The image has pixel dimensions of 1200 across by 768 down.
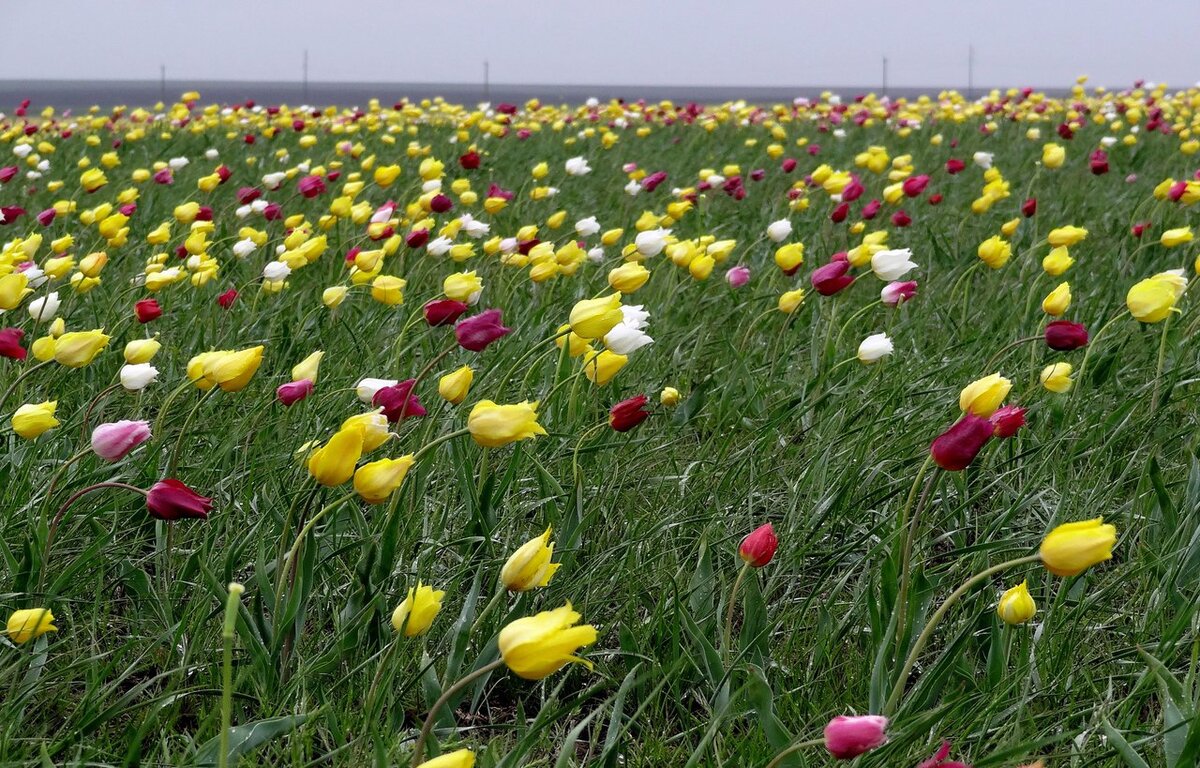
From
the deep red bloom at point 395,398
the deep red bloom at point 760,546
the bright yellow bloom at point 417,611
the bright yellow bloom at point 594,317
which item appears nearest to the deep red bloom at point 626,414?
the bright yellow bloom at point 594,317

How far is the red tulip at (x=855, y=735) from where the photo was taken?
3.43ft

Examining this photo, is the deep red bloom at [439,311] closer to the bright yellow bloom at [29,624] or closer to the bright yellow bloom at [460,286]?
the bright yellow bloom at [460,286]

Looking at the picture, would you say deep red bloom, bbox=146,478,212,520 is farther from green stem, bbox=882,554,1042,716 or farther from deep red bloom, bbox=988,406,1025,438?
deep red bloom, bbox=988,406,1025,438

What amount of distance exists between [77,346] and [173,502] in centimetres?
79

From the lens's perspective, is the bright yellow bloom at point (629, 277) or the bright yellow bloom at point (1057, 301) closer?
the bright yellow bloom at point (1057, 301)

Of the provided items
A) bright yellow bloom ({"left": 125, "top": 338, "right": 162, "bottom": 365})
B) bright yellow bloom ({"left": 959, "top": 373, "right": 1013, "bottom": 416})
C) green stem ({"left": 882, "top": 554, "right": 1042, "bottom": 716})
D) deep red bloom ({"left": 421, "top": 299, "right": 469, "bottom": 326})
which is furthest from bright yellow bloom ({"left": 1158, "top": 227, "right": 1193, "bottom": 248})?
bright yellow bloom ({"left": 125, "top": 338, "right": 162, "bottom": 365})

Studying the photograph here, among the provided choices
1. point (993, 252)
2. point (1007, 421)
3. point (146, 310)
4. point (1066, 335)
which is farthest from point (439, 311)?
point (993, 252)

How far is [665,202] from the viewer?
5.87 metres

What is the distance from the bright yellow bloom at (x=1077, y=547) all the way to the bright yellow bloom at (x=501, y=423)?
0.64 m

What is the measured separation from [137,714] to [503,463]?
36.7 inches

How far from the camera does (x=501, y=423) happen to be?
1.50 meters

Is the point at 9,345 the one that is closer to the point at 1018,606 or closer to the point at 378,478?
the point at 378,478

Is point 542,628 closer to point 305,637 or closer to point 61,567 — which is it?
point 305,637

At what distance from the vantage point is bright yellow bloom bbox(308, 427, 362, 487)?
4.58 feet
